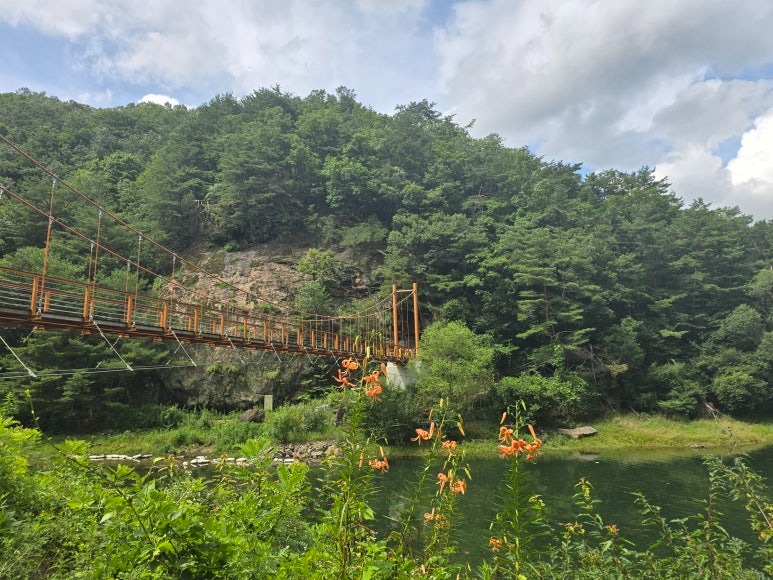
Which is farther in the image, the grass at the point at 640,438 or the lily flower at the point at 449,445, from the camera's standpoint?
the grass at the point at 640,438

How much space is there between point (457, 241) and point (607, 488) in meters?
15.8

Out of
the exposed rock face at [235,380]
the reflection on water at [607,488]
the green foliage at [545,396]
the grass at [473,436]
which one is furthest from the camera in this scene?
the exposed rock face at [235,380]

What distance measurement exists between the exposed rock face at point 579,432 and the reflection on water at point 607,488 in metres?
2.60

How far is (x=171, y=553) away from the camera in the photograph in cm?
104

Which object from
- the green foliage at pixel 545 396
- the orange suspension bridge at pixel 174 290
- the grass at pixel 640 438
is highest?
the orange suspension bridge at pixel 174 290

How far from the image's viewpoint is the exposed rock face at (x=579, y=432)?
61.1 feet

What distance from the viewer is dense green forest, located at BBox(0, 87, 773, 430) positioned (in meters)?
20.7

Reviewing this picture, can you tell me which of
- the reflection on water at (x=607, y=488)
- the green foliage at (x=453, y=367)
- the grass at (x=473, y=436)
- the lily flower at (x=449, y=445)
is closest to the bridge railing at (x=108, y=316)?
the lily flower at (x=449, y=445)

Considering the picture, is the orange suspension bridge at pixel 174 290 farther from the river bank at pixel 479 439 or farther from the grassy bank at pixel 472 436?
the river bank at pixel 479 439

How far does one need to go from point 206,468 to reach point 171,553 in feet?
43.2

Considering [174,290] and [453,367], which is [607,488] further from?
[174,290]

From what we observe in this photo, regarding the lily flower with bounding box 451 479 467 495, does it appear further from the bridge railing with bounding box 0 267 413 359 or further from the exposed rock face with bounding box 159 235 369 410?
the exposed rock face with bounding box 159 235 369 410

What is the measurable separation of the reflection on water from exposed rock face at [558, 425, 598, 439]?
2604 millimetres

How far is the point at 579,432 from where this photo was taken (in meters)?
18.8
